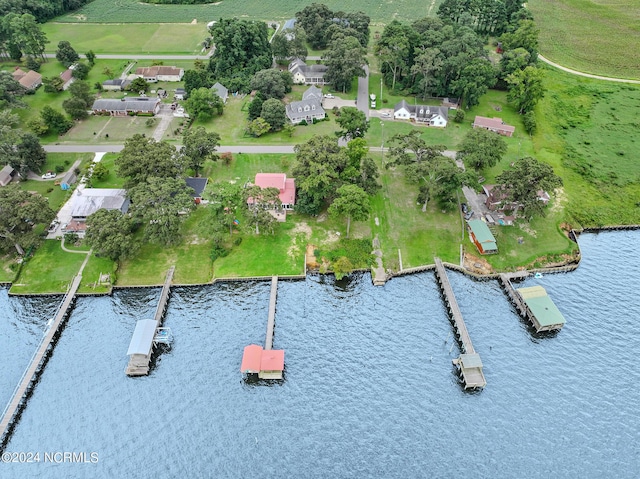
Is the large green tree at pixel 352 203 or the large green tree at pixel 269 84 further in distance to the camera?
the large green tree at pixel 269 84

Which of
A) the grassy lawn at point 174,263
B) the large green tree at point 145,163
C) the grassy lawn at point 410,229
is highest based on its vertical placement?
the large green tree at point 145,163

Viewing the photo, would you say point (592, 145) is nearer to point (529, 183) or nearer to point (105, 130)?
point (529, 183)

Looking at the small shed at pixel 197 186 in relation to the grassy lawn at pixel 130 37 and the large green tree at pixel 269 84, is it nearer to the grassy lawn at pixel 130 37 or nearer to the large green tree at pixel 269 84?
the large green tree at pixel 269 84

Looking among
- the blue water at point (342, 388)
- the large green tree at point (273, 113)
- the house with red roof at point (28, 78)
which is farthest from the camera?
the house with red roof at point (28, 78)

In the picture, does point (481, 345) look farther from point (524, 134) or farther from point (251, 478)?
point (524, 134)

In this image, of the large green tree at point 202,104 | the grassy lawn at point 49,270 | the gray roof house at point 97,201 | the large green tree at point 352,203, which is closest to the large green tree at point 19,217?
the grassy lawn at point 49,270

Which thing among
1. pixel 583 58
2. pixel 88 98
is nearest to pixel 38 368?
pixel 88 98

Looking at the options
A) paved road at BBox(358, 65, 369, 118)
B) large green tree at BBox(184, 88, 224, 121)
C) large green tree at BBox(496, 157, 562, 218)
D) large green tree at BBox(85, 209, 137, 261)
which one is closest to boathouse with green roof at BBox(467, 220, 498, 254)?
large green tree at BBox(496, 157, 562, 218)
